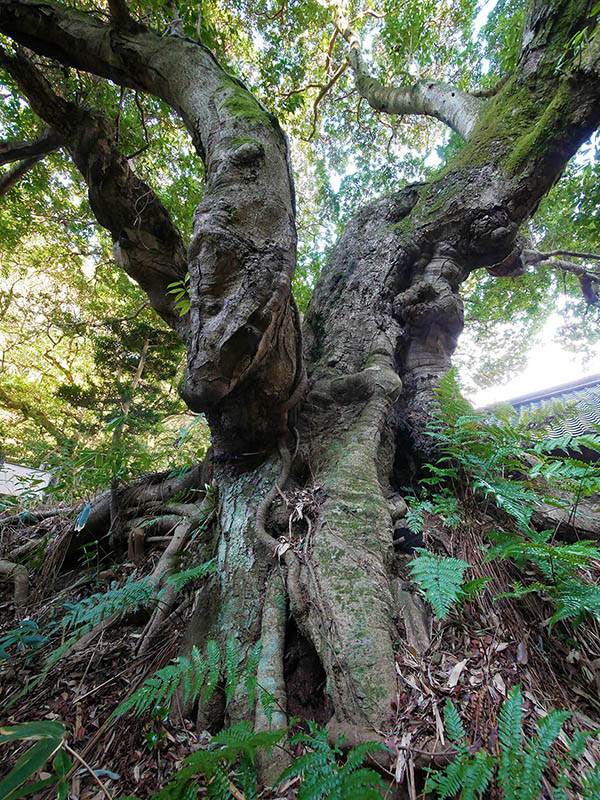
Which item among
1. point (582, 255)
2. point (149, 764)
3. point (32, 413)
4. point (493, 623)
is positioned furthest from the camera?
point (32, 413)

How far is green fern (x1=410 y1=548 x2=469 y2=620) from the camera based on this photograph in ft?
3.86

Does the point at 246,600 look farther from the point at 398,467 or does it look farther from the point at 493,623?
Result: the point at 398,467

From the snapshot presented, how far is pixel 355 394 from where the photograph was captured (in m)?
2.32

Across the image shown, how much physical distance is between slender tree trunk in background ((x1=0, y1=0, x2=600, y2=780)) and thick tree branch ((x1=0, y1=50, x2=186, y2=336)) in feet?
0.05

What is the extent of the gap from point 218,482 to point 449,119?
4970mm

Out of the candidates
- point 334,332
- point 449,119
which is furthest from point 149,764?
point 449,119

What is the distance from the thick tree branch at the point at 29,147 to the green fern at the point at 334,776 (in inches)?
188

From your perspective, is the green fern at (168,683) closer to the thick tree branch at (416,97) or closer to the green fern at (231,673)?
the green fern at (231,673)

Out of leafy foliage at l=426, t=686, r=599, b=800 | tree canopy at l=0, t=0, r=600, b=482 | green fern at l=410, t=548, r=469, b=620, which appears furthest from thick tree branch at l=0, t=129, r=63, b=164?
leafy foliage at l=426, t=686, r=599, b=800

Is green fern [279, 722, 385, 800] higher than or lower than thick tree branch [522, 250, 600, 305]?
lower

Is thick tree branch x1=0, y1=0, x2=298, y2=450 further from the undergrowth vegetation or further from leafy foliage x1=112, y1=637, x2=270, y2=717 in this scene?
leafy foliage x1=112, y1=637, x2=270, y2=717

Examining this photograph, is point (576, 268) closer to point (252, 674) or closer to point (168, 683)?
point (252, 674)

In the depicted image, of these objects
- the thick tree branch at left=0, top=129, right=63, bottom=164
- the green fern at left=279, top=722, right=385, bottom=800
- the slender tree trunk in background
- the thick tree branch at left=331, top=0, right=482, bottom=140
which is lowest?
the green fern at left=279, top=722, right=385, bottom=800

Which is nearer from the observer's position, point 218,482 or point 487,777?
point 487,777
